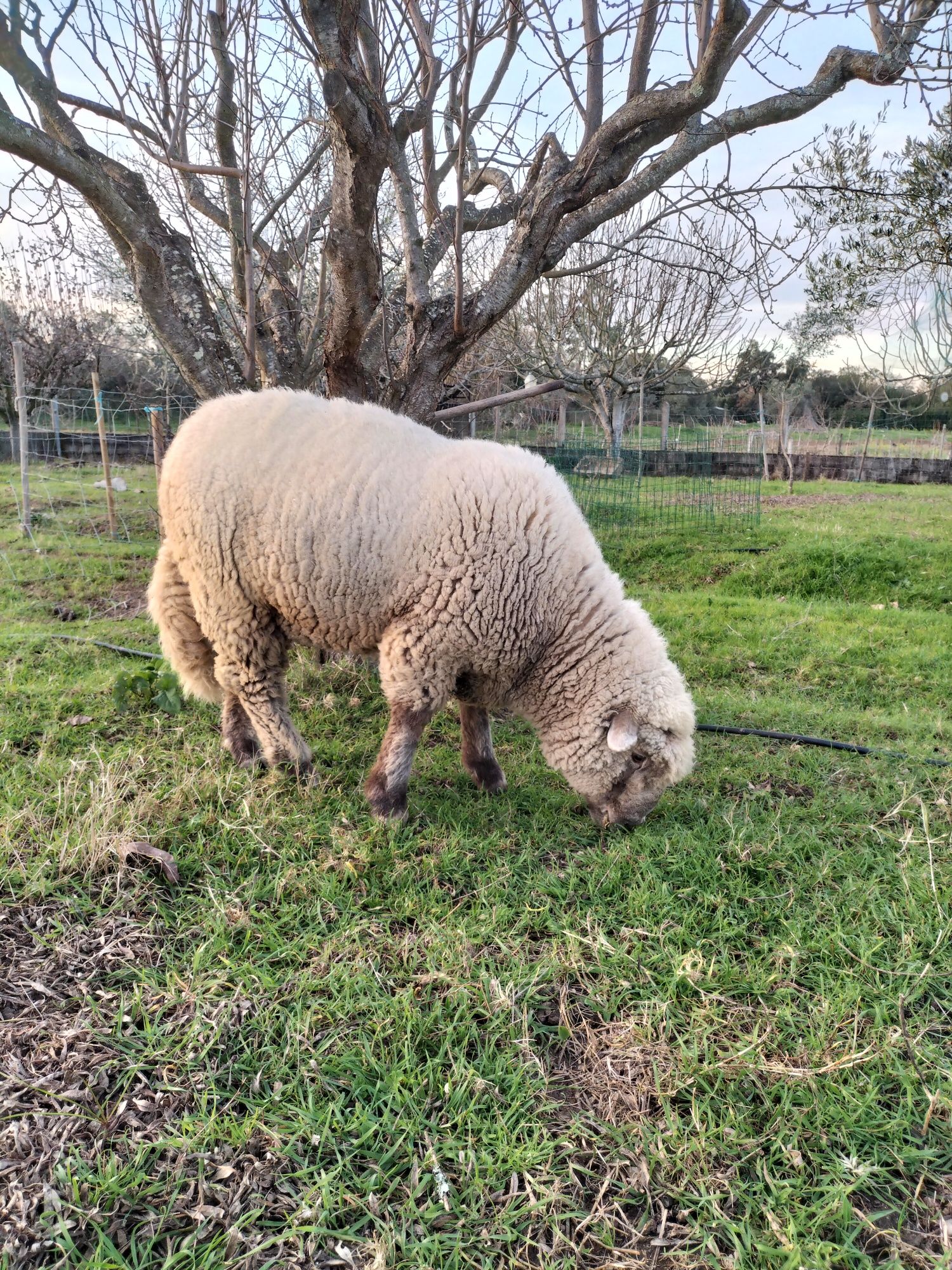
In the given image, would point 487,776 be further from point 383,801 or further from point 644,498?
point 644,498

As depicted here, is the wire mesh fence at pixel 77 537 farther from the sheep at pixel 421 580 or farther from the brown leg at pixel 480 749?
the brown leg at pixel 480 749

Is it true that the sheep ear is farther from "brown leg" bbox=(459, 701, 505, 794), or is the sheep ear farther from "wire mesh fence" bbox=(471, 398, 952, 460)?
"wire mesh fence" bbox=(471, 398, 952, 460)

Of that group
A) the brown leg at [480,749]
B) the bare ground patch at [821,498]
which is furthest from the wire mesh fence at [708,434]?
the brown leg at [480,749]

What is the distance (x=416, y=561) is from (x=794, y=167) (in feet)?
13.7

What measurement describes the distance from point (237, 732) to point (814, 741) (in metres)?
3.50

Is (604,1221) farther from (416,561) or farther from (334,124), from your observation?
(334,124)

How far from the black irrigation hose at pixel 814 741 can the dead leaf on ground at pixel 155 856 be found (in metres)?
3.34

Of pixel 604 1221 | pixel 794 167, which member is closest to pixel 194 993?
pixel 604 1221

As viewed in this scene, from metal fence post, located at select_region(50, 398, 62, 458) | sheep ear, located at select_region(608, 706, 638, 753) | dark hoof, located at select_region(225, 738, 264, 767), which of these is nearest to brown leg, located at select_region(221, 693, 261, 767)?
dark hoof, located at select_region(225, 738, 264, 767)

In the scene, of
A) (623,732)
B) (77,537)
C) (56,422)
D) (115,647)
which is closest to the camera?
(623,732)

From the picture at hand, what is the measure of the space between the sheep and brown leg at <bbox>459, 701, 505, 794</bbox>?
0.98ft

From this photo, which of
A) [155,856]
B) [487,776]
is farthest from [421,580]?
[155,856]

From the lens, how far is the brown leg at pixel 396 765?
12.0 feet

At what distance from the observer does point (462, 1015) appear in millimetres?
2484
